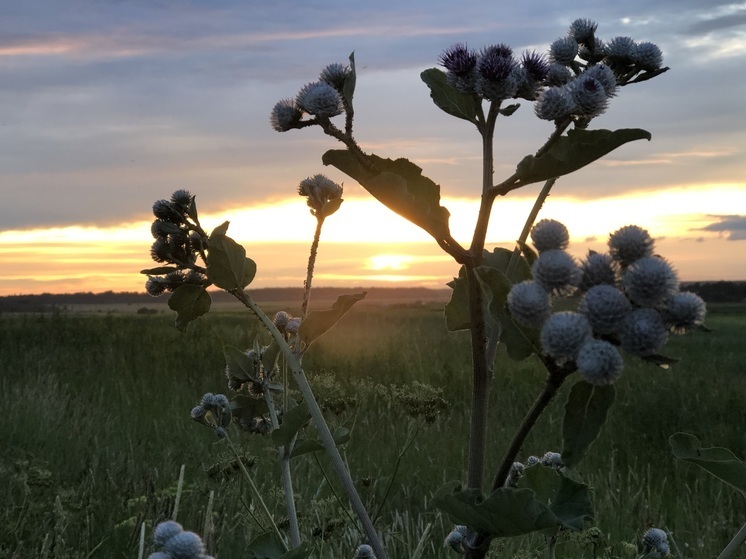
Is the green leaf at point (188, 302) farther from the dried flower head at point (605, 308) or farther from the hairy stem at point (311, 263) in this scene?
the dried flower head at point (605, 308)

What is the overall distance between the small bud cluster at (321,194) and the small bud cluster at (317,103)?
19.8 inches

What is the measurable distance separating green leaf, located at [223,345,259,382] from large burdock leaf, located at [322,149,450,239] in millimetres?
1272

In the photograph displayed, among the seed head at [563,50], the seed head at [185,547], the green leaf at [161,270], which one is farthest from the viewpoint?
the green leaf at [161,270]

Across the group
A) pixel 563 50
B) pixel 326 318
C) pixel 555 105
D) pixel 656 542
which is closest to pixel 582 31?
pixel 563 50

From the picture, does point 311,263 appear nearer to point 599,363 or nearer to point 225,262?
point 225,262

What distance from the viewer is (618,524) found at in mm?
5215

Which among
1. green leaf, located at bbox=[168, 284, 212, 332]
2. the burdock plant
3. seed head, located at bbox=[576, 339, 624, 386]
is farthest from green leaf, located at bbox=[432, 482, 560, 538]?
green leaf, located at bbox=[168, 284, 212, 332]

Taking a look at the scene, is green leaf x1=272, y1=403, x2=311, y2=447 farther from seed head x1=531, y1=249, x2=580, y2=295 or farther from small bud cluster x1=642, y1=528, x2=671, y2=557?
small bud cluster x1=642, y1=528, x2=671, y2=557

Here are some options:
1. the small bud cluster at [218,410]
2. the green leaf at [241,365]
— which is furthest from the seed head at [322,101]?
the small bud cluster at [218,410]

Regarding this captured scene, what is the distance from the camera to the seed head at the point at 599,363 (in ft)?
4.71

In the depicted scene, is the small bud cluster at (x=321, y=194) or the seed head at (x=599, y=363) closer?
the seed head at (x=599, y=363)

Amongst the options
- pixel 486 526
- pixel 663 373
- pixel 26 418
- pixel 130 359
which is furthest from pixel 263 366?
pixel 130 359

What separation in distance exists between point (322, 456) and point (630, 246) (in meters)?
6.08

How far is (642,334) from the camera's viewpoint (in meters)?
1.47
